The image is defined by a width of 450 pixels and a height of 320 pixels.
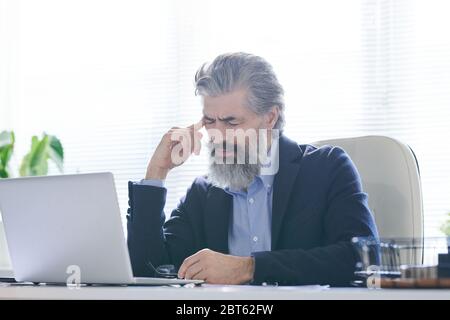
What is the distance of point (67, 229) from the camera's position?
5.05 ft

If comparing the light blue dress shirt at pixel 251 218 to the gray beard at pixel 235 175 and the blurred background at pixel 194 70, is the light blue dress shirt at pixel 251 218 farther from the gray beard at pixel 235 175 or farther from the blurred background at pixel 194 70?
the blurred background at pixel 194 70

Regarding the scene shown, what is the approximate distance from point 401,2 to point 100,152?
4.97 feet

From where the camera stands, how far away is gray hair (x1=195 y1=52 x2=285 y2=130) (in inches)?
92.0

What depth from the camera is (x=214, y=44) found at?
3.50m

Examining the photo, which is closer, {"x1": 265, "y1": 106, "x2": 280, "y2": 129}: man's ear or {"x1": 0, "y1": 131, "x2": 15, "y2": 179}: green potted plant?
{"x1": 265, "y1": 106, "x2": 280, "y2": 129}: man's ear

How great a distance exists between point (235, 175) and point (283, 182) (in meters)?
0.16

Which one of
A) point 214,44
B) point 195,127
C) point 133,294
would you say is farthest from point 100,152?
point 133,294

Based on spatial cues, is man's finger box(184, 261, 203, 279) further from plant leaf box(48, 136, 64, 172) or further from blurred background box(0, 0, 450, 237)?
plant leaf box(48, 136, 64, 172)

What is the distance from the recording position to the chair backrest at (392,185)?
2.06 metres

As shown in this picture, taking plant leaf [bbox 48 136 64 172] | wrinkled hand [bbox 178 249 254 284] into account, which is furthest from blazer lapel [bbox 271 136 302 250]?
plant leaf [bbox 48 136 64 172]

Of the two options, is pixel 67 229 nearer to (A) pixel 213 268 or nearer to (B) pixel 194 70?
(A) pixel 213 268

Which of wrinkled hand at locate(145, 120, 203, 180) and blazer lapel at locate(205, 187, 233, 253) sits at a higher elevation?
wrinkled hand at locate(145, 120, 203, 180)

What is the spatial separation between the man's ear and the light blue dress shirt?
0.19 m

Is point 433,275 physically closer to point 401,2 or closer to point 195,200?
point 195,200
